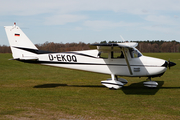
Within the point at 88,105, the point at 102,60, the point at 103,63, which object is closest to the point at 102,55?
the point at 102,60

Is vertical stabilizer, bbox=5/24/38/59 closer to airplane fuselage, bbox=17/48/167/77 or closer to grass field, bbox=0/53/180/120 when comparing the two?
airplane fuselage, bbox=17/48/167/77

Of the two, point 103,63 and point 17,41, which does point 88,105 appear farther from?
point 17,41

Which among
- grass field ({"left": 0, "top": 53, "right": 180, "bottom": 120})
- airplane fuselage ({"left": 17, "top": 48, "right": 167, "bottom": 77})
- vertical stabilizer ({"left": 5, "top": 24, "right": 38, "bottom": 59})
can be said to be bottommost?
grass field ({"left": 0, "top": 53, "right": 180, "bottom": 120})

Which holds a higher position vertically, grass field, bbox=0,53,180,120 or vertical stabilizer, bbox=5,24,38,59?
vertical stabilizer, bbox=5,24,38,59

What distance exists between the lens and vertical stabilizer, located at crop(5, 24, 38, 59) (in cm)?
1030

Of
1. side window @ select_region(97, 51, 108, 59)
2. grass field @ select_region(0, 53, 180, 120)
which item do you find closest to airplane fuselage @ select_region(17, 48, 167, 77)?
side window @ select_region(97, 51, 108, 59)

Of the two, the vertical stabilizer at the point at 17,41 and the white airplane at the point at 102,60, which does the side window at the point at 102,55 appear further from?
the vertical stabilizer at the point at 17,41

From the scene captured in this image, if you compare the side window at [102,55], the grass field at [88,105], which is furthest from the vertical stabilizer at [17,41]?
the side window at [102,55]

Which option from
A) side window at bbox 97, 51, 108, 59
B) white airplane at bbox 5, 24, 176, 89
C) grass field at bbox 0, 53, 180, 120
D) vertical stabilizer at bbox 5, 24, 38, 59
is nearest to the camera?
grass field at bbox 0, 53, 180, 120

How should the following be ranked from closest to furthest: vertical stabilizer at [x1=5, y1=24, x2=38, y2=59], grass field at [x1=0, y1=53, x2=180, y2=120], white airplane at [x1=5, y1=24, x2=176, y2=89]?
grass field at [x1=0, y1=53, x2=180, y2=120], white airplane at [x1=5, y1=24, x2=176, y2=89], vertical stabilizer at [x1=5, y1=24, x2=38, y2=59]

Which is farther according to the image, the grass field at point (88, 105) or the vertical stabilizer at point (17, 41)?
the vertical stabilizer at point (17, 41)

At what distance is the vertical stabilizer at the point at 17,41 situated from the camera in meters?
10.3

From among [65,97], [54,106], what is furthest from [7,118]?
[65,97]

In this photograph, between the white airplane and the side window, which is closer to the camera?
the white airplane
